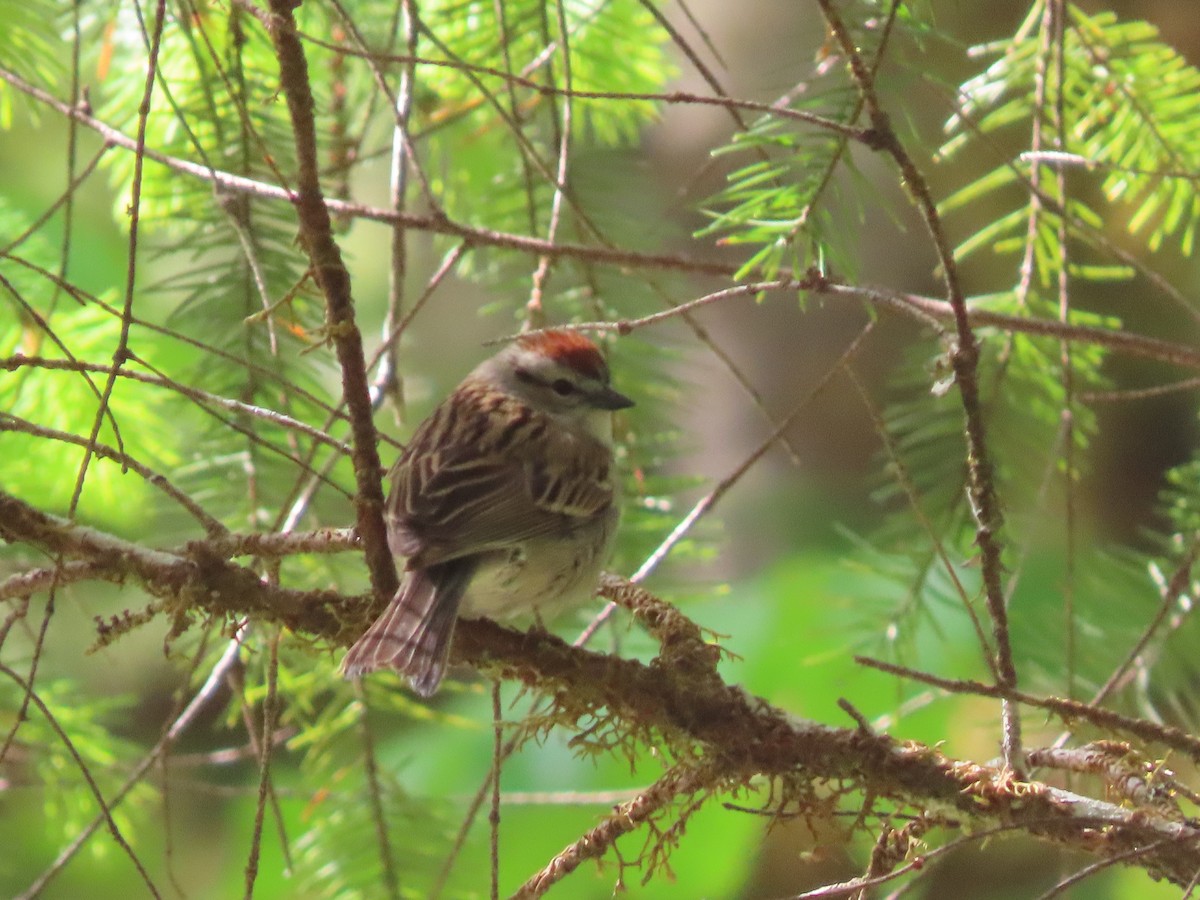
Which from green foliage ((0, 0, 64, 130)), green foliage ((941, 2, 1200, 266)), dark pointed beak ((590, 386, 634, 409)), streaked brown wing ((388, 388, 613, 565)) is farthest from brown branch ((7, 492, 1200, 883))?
green foliage ((0, 0, 64, 130))

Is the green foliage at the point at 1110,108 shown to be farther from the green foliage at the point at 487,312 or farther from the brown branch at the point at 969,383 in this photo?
the brown branch at the point at 969,383

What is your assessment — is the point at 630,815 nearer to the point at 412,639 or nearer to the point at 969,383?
the point at 412,639

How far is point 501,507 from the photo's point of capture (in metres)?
2.04

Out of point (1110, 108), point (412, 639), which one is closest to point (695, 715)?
point (412, 639)

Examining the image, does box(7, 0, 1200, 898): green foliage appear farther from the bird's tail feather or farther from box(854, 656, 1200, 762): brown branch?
box(854, 656, 1200, 762): brown branch

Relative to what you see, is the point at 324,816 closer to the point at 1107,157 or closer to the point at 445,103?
the point at 445,103

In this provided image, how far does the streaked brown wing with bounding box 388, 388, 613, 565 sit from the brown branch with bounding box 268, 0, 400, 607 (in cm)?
34

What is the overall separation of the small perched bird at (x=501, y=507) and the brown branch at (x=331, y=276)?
147mm

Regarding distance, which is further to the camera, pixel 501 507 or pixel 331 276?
pixel 501 507

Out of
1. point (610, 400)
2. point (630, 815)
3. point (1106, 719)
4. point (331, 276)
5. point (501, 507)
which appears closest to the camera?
point (1106, 719)

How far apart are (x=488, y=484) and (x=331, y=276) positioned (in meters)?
0.80

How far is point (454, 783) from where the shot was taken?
3.23 m

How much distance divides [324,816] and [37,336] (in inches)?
36.8

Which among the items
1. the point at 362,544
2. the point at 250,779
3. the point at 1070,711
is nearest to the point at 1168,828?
the point at 1070,711
